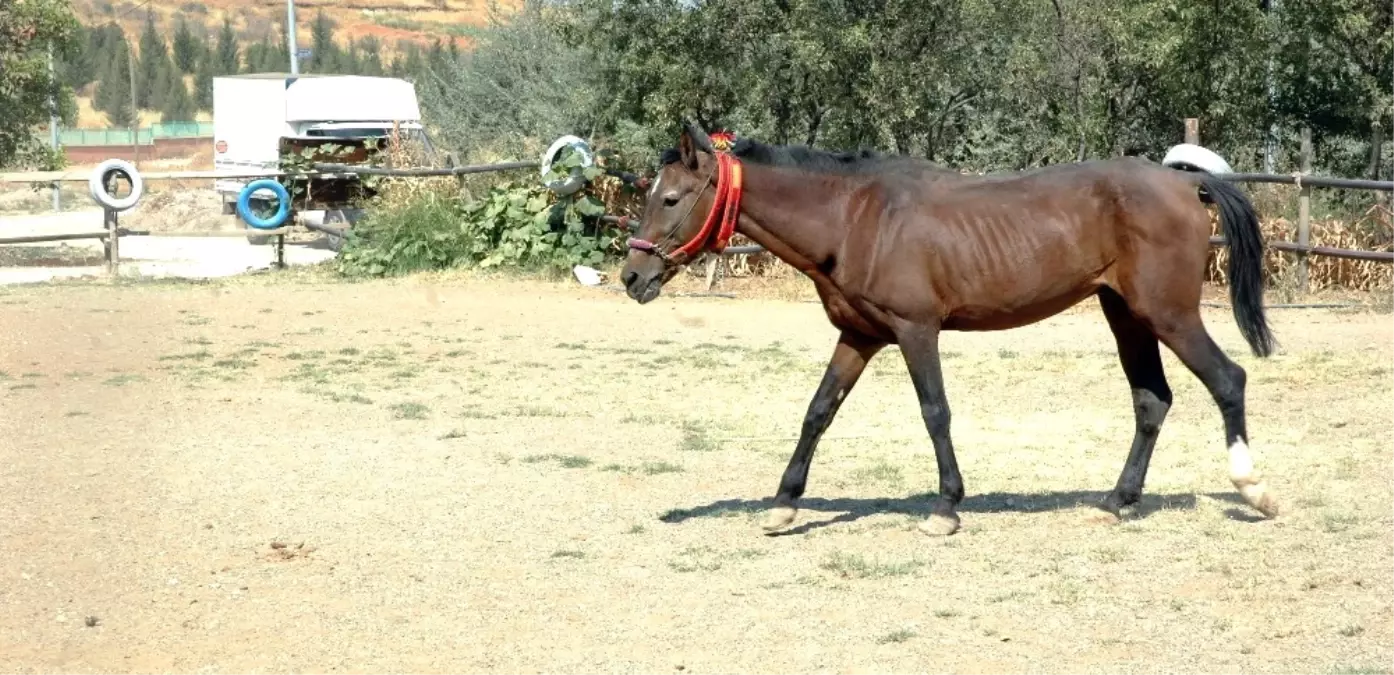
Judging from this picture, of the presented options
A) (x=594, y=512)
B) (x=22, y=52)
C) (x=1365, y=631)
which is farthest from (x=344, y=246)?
(x=1365, y=631)

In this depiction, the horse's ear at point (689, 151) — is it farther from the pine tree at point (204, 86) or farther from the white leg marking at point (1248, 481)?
the pine tree at point (204, 86)

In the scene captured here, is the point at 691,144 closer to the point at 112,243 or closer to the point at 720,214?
the point at 720,214

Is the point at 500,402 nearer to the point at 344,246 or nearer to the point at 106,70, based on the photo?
the point at 344,246

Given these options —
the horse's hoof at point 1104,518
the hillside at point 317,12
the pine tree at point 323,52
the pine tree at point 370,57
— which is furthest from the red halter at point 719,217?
the hillside at point 317,12

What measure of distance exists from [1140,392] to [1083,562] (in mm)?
1310

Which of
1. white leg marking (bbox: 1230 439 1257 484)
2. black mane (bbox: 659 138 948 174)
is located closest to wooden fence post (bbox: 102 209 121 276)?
black mane (bbox: 659 138 948 174)

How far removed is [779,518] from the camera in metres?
7.61

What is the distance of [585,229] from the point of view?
19078mm

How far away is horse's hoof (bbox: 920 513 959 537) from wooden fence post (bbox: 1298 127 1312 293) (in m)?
10.00

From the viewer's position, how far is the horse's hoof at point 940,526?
24.3 feet

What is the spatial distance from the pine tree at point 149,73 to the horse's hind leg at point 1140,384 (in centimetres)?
6192

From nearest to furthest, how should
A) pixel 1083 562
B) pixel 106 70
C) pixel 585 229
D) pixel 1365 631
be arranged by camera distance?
1. pixel 1365 631
2. pixel 1083 562
3. pixel 585 229
4. pixel 106 70

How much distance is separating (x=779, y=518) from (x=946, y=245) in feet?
4.70

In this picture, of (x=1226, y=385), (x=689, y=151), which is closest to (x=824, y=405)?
(x=689, y=151)
